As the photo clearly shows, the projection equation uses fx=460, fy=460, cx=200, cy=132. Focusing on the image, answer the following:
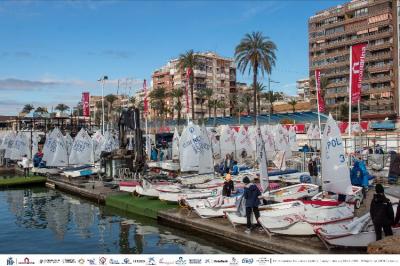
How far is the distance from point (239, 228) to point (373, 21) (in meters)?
81.9

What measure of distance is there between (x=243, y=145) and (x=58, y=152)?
17248 millimetres

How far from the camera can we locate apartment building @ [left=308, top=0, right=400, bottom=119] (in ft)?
281

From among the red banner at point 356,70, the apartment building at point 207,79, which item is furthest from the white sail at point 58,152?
the apartment building at point 207,79

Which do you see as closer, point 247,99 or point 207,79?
point 247,99

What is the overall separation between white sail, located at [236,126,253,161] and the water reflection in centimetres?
1559

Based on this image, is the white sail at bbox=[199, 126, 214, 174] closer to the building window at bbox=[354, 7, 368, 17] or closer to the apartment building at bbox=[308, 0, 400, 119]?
the apartment building at bbox=[308, 0, 400, 119]

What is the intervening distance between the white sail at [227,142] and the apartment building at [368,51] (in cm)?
4391

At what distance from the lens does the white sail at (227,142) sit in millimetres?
41656

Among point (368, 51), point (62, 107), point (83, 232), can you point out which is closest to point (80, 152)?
point (83, 232)

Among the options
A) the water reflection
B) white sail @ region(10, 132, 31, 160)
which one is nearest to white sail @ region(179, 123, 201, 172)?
the water reflection

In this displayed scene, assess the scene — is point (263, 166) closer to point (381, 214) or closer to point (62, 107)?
point (381, 214)

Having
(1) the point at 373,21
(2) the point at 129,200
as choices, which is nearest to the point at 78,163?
(2) the point at 129,200

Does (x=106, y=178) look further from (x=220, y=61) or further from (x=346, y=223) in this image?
(x=220, y=61)

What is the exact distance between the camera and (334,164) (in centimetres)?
1759
